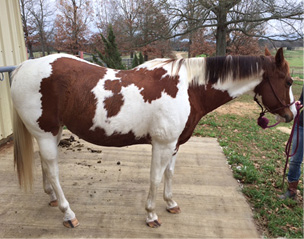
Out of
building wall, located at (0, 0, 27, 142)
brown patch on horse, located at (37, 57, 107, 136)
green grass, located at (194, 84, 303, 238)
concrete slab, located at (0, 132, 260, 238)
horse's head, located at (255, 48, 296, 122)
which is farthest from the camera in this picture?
building wall, located at (0, 0, 27, 142)

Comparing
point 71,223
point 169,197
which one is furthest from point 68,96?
point 169,197

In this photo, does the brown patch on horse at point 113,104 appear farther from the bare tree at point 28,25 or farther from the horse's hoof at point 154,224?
the bare tree at point 28,25

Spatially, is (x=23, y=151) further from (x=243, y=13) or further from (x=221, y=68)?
(x=243, y=13)

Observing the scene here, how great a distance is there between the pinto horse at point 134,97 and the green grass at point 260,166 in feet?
3.49

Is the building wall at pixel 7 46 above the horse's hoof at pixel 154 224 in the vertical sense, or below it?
above

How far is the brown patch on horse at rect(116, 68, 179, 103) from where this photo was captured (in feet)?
6.10

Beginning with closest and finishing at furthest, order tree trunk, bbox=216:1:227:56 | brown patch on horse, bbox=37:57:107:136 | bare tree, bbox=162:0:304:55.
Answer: brown patch on horse, bbox=37:57:107:136, bare tree, bbox=162:0:304:55, tree trunk, bbox=216:1:227:56

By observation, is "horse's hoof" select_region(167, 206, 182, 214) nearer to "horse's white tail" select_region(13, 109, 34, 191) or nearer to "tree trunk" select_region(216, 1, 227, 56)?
"horse's white tail" select_region(13, 109, 34, 191)

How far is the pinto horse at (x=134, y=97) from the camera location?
1835 mm

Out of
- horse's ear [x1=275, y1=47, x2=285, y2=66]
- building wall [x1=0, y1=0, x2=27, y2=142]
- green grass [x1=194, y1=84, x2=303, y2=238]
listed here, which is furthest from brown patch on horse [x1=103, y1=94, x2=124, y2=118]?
building wall [x1=0, y1=0, x2=27, y2=142]

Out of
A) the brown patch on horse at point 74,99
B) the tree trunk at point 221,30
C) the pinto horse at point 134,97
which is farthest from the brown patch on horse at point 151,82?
the tree trunk at point 221,30

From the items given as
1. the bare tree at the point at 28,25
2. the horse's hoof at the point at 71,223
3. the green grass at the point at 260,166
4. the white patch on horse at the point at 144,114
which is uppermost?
the bare tree at the point at 28,25

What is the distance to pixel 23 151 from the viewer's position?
2.12m

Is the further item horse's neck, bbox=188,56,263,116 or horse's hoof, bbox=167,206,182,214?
horse's hoof, bbox=167,206,182,214
